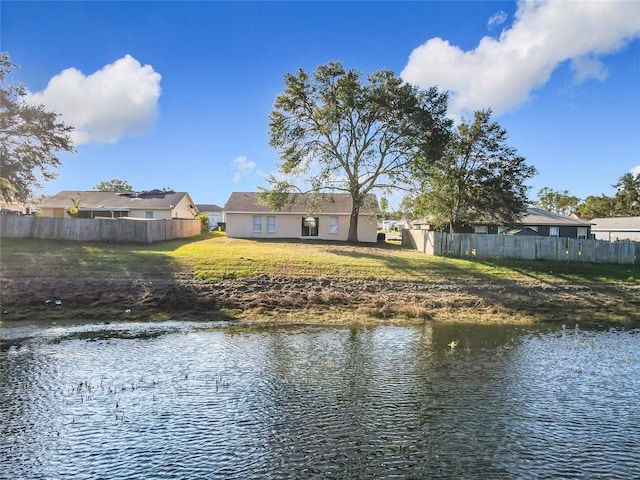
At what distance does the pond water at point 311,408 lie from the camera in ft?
29.2

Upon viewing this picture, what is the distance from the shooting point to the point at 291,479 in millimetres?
8344

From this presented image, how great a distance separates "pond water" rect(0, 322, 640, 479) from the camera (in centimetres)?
889

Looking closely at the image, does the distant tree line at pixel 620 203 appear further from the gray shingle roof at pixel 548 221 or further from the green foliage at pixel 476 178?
the green foliage at pixel 476 178

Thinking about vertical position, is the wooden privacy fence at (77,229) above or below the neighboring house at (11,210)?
below

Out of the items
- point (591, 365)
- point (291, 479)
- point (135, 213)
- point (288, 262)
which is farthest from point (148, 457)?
point (135, 213)

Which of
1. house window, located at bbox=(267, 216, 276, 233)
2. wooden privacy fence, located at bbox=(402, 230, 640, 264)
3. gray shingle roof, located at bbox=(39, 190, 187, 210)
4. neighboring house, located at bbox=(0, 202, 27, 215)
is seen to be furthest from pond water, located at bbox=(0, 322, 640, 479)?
neighboring house, located at bbox=(0, 202, 27, 215)

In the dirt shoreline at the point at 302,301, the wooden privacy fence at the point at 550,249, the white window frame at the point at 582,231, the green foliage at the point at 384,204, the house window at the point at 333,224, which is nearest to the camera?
the dirt shoreline at the point at 302,301

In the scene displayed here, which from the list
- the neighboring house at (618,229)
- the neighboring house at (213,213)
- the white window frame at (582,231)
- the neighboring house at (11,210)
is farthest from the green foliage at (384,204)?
the neighboring house at (213,213)

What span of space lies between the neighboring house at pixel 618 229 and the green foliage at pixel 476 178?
26.7 meters

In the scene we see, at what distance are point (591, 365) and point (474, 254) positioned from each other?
19.8m

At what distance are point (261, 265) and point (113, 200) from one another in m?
35.1

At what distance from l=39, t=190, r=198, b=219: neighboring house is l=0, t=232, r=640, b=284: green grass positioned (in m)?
21.1

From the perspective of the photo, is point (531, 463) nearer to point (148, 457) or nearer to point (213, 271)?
point (148, 457)

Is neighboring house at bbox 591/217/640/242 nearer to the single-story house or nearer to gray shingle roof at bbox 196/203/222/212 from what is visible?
the single-story house
